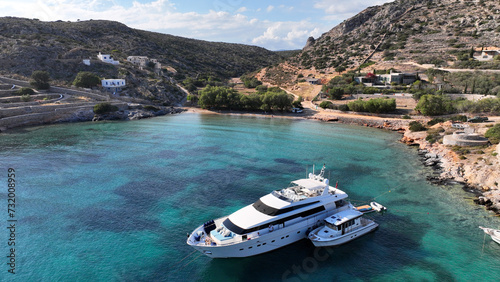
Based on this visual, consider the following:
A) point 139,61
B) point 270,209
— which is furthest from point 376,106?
point 139,61

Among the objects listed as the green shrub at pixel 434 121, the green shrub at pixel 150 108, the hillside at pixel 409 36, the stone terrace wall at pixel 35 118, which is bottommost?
the stone terrace wall at pixel 35 118

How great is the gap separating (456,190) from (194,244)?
32732mm

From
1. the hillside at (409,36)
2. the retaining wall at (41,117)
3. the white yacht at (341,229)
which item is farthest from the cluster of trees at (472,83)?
the retaining wall at (41,117)

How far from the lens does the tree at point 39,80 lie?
288 ft

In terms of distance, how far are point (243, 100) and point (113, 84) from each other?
4748cm

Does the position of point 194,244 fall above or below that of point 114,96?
below

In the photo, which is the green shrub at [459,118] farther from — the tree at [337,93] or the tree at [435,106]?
the tree at [337,93]

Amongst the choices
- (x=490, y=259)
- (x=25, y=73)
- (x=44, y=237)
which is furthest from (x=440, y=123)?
(x=25, y=73)

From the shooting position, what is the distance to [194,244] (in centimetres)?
2206

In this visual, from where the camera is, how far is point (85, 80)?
3745 inches

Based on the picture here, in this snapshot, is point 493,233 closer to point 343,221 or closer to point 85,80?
point 343,221

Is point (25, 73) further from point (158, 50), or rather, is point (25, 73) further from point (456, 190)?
point (456, 190)

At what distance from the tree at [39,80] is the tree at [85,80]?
820 cm

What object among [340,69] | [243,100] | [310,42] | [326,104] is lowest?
[326,104]
